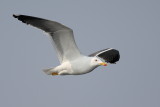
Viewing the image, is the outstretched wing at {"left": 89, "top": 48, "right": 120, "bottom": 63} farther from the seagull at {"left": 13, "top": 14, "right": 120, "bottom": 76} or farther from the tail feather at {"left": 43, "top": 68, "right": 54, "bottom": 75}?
the tail feather at {"left": 43, "top": 68, "right": 54, "bottom": 75}

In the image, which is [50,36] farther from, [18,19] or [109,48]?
[109,48]

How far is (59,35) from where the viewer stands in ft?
46.6

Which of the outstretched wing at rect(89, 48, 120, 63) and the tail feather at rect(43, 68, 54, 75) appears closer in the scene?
the tail feather at rect(43, 68, 54, 75)

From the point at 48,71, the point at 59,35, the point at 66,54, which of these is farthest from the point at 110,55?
the point at 59,35

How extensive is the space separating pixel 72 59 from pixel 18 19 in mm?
2583

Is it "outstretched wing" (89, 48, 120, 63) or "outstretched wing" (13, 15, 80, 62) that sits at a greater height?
"outstretched wing" (13, 15, 80, 62)

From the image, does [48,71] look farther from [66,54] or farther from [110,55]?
[110,55]

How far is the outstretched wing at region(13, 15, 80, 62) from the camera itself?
1350cm

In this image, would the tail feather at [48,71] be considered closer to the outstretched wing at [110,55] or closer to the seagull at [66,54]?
the seagull at [66,54]

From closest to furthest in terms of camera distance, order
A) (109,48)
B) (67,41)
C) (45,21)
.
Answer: (45,21)
(67,41)
(109,48)

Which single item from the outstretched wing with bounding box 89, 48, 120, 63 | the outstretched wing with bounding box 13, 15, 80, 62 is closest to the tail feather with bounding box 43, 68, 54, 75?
the outstretched wing with bounding box 13, 15, 80, 62

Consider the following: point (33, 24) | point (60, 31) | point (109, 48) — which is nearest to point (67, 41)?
point (60, 31)

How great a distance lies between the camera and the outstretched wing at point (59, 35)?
44.3 feet

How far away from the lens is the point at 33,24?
1360 centimetres
